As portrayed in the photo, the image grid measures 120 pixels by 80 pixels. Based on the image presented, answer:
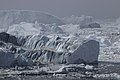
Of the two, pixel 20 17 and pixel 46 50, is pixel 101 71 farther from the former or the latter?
pixel 20 17

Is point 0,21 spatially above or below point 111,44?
above

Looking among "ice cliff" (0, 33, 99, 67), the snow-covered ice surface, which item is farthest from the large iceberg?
"ice cliff" (0, 33, 99, 67)

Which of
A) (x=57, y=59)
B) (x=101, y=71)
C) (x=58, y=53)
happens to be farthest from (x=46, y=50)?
(x=101, y=71)

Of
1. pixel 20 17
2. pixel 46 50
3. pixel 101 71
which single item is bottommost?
pixel 101 71

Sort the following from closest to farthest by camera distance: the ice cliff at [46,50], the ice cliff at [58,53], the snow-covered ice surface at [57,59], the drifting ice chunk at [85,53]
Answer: the snow-covered ice surface at [57,59] → the ice cliff at [46,50] → the ice cliff at [58,53] → the drifting ice chunk at [85,53]

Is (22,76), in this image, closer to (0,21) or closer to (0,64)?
(0,64)

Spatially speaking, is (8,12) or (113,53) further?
(8,12)

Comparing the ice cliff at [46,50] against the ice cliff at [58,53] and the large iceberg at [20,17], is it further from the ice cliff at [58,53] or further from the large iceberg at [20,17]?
the large iceberg at [20,17]

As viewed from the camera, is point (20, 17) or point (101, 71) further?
point (20, 17)

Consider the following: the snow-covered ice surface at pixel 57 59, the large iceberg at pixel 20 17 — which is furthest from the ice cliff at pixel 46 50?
the large iceberg at pixel 20 17

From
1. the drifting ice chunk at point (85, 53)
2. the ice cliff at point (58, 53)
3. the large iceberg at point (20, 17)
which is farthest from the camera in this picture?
the large iceberg at point (20, 17)

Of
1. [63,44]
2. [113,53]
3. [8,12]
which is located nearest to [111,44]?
[113,53]
